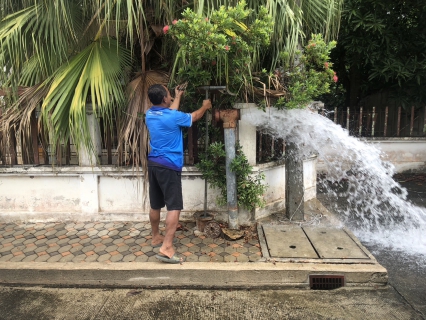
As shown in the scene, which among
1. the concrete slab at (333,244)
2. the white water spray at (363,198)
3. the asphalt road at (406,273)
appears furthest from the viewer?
the white water spray at (363,198)

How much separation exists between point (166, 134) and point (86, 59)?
162 cm

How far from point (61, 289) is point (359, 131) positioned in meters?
6.93

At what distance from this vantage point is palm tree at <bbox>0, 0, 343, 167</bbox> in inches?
156

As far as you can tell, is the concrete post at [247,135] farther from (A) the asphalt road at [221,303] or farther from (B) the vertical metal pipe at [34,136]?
(B) the vertical metal pipe at [34,136]

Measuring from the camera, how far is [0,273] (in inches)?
135

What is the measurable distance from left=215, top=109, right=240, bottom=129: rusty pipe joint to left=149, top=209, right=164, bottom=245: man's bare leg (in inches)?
50.6

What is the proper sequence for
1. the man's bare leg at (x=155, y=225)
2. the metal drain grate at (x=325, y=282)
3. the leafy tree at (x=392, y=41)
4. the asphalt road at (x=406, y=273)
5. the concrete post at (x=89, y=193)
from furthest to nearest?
the leafy tree at (x=392, y=41) < the concrete post at (x=89, y=193) < the man's bare leg at (x=155, y=225) < the metal drain grate at (x=325, y=282) < the asphalt road at (x=406, y=273)

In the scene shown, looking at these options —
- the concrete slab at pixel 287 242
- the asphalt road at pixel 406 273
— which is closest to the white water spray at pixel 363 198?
the asphalt road at pixel 406 273

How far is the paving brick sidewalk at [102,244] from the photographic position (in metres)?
3.64

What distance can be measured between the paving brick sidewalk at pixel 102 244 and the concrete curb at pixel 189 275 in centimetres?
18

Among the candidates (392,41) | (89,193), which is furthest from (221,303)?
(392,41)

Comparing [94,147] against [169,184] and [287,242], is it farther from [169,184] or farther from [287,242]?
[287,242]

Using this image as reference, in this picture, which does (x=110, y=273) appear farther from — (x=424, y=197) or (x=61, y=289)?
(x=424, y=197)

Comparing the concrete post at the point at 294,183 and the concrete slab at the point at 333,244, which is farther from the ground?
the concrete post at the point at 294,183
